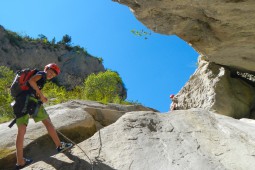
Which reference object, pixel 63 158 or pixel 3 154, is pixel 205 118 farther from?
pixel 3 154

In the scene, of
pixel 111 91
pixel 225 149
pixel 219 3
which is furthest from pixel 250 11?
pixel 111 91

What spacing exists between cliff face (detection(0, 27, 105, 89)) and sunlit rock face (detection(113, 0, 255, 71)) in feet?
152

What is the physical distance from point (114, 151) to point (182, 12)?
5.25 m

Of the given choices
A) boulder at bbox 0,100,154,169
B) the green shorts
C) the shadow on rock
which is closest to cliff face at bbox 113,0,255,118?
boulder at bbox 0,100,154,169

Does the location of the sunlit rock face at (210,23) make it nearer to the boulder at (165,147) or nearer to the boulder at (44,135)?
the boulder at (165,147)

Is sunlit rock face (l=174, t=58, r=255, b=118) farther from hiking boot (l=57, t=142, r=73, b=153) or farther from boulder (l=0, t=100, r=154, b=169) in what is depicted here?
hiking boot (l=57, t=142, r=73, b=153)

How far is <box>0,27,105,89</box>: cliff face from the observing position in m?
63.1

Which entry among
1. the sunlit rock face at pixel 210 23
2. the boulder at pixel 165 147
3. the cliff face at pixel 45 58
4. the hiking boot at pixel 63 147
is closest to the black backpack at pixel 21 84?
the hiking boot at pixel 63 147

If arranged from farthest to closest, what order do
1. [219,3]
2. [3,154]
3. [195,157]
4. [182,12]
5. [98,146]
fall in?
[182,12]
[219,3]
[3,154]
[98,146]
[195,157]

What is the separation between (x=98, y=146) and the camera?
7.06m

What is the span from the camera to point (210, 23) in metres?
10.9

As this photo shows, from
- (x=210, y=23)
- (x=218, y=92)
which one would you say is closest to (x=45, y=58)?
(x=218, y=92)

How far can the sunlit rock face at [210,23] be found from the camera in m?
9.48

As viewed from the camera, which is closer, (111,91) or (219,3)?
(219,3)
